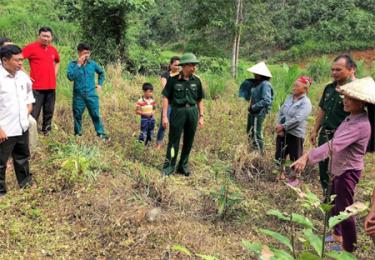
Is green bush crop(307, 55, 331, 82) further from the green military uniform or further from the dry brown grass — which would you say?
the green military uniform

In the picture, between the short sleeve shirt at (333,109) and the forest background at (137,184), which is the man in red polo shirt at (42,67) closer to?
the forest background at (137,184)

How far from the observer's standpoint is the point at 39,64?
5.29m

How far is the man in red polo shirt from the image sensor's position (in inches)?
207

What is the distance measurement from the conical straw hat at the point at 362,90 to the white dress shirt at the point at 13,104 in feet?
9.20

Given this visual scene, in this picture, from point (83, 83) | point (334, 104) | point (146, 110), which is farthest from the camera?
point (146, 110)

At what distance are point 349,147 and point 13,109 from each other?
2.93 m

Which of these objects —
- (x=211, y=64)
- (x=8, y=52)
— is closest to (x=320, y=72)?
(x=211, y=64)

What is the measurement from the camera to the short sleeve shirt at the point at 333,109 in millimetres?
3908

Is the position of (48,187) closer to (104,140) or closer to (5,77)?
(5,77)

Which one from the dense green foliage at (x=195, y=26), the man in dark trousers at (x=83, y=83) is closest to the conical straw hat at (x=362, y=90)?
the man in dark trousers at (x=83, y=83)

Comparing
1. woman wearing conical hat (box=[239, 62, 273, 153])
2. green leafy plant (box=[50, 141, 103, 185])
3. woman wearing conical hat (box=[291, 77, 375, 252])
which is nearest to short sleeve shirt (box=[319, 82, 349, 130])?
woman wearing conical hat (box=[291, 77, 375, 252])

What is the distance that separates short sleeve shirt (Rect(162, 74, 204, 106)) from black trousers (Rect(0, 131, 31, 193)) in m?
1.58

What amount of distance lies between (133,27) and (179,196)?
8361 mm

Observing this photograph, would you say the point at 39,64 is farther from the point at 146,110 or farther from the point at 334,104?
the point at 334,104
